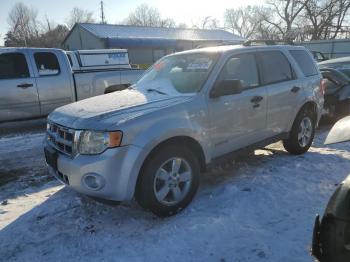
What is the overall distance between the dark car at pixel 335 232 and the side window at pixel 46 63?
25.5 ft

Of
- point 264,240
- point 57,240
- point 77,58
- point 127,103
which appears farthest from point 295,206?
point 77,58

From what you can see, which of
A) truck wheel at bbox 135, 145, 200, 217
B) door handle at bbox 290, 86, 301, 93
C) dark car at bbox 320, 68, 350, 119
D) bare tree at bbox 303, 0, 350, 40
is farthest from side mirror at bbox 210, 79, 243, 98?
bare tree at bbox 303, 0, 350, 40

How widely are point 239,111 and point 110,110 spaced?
1.65m

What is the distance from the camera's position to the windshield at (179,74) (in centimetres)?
445

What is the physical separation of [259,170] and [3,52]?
6182 millimetres

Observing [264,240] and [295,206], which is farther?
[295,206]

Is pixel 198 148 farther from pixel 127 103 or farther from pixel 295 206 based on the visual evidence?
pixel 295 206

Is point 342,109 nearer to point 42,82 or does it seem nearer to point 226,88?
point 226,88

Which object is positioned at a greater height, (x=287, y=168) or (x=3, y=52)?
(x=3, y=52)

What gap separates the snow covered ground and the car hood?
1.06 m

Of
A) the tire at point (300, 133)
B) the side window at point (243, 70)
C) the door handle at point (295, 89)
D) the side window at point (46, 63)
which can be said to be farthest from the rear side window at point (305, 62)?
the side window at point (46, 63)

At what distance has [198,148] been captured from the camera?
13.9 feet

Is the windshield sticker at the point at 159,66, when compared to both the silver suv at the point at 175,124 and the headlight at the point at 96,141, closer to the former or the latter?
the silver suv at the point at 175,124

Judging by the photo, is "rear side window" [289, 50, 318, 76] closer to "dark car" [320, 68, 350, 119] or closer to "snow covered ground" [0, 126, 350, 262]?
"snow covered ground" [0, 126, 350, 262]
